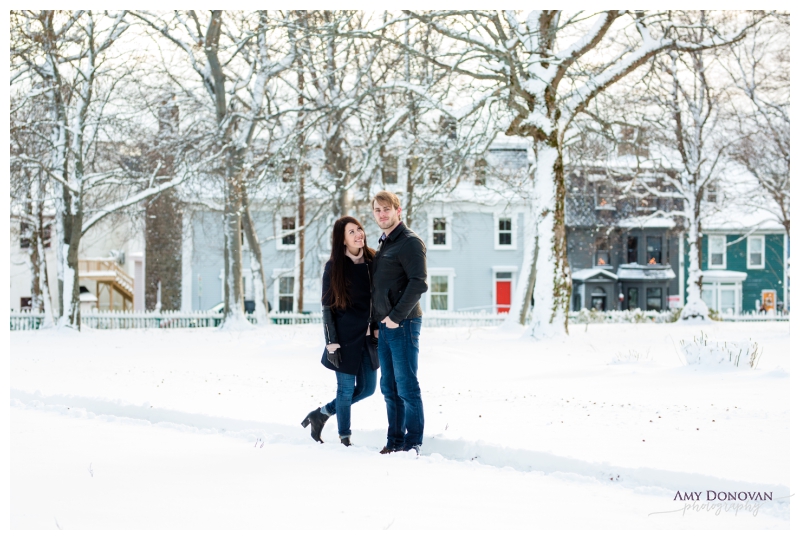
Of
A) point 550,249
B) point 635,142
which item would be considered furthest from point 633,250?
point 550,249

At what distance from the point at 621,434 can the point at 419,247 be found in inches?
94.2

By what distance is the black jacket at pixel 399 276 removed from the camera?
577 centimetres

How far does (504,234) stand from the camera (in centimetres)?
3728

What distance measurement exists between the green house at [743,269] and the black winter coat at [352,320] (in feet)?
122

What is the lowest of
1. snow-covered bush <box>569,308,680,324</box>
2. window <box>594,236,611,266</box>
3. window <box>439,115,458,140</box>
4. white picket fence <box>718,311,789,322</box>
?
white picket fence <box>718,311,789,322</box>

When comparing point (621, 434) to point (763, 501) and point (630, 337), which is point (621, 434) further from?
point (630, 337)

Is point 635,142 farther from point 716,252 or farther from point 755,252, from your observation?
point 755,252

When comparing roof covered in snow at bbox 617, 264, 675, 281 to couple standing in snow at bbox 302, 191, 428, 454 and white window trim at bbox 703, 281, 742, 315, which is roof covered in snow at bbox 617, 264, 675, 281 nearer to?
white window trim at bbox 703, 281, 742, 315

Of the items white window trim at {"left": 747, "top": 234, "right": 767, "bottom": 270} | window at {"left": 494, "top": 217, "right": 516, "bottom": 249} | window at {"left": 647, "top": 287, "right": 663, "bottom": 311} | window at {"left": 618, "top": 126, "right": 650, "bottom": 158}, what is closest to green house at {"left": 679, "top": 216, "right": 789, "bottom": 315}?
white window trim at {"left": 747, "top": 234, "right": 767, "bottom": 270}

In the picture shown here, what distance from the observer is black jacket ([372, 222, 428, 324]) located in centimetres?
577

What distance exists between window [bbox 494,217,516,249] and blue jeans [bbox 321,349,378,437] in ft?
102

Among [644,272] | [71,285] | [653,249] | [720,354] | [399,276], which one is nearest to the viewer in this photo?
[399,276]

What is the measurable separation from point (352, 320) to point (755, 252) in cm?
3976

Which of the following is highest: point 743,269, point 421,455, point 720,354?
point 743,269
